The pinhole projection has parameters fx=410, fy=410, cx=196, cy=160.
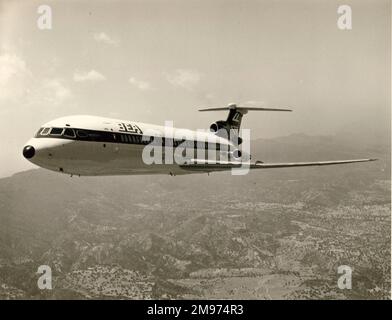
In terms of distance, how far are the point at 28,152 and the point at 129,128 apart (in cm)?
732

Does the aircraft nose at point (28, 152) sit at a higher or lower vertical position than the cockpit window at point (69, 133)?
lower

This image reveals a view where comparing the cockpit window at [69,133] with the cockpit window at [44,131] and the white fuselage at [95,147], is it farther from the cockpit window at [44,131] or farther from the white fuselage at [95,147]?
the cockpit window at [44,131]

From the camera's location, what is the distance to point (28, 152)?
77.5ft

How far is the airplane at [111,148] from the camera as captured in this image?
2455 centimetres

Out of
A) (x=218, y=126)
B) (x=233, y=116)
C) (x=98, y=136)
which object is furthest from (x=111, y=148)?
(x=233, y=116)

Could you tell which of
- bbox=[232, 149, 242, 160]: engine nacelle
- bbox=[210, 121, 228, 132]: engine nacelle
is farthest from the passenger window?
bbox=[210, 121, 228, 132]: engine nacelle

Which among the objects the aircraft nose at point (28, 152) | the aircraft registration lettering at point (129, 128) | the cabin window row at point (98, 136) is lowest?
the aircraft nose at point (28, 152)

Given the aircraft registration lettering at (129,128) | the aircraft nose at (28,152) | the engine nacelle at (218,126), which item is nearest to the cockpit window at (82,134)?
the aircraft registration lettering at (129,128)

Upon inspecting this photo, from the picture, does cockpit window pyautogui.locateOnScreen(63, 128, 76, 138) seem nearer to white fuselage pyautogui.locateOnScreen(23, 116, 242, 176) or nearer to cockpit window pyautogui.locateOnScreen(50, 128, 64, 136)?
white fuselage pyautogui.locateOnScreen(23, 116, 242, 176)

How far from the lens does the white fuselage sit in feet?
80.0
